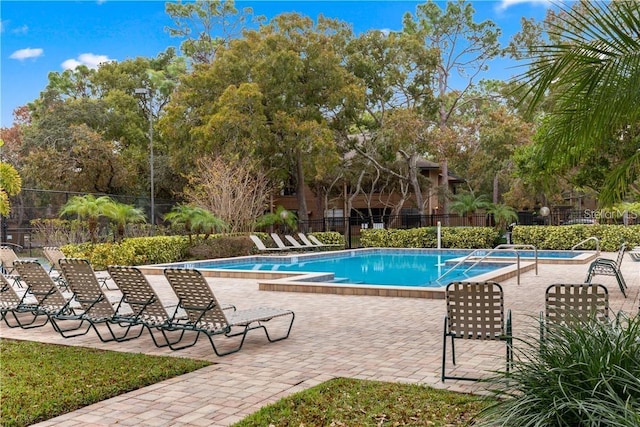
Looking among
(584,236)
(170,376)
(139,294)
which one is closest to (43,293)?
(139,294)

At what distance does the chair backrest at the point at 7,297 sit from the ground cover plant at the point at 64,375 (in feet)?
4.58

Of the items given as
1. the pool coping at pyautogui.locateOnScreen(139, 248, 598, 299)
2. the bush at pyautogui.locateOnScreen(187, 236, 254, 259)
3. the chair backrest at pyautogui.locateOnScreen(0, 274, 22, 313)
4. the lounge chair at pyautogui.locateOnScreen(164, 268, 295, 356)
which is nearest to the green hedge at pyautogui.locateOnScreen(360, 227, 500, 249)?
the pool coping at pyautogui.locateOnScreen(139, 248, 598, 299)

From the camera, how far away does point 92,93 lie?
1570 inches

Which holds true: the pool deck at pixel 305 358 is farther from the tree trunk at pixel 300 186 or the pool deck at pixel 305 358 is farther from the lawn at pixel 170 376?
the tree trunk at pixel 300 186

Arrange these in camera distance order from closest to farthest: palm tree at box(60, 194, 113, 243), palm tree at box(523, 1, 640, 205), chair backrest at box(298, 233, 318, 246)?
palm tree at box(523, 1, 640, 205) < palm tree at box(60, 194, 113, 243) < chair backrest at box(298, 233, 318, 246)

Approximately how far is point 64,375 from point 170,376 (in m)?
0.98

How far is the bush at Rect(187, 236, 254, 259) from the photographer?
68.4ft

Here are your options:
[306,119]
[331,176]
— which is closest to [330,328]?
[306,119]

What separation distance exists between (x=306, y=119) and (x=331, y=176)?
788 cm

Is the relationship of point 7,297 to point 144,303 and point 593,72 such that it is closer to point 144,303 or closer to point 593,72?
point 144,303

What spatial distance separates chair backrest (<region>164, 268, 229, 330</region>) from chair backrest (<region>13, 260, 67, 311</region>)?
218 centimetres

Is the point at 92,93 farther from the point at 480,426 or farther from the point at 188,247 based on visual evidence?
A: the point at 480,426

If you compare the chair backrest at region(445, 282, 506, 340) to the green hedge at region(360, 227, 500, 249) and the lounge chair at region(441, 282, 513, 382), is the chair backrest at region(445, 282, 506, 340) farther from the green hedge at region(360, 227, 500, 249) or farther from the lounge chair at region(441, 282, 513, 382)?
the green hedge at region(360, 227, 500, 249)

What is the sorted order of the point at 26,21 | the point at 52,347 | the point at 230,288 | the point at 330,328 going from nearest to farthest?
the point at 52,347
the point at 330,328
the point at 26,21
the point at 230,288
